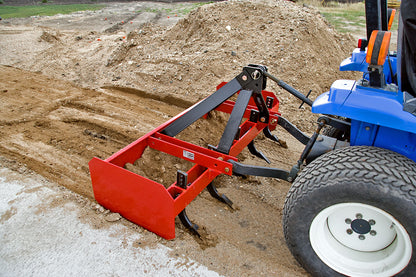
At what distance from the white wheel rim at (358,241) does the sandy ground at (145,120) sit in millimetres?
418

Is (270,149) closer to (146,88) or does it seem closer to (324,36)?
(146,88)

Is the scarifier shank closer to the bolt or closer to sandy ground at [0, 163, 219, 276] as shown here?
the bolt

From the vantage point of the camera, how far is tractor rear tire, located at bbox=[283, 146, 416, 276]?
206cm

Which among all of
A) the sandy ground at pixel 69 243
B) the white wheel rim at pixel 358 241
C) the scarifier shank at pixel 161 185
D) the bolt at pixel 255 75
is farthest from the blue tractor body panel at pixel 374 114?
the sandy ground at pixel 69 243

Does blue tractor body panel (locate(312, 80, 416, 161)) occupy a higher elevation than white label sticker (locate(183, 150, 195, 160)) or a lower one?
higher

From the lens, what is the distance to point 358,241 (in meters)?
2.42

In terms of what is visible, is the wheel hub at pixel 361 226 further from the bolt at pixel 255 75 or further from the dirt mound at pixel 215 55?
the dirt mound at pixel 215 55

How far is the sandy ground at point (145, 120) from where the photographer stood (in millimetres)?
2768

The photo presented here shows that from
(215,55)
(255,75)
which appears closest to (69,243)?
(255,75)

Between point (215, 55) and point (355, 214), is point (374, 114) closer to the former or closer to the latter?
point (355, 214)

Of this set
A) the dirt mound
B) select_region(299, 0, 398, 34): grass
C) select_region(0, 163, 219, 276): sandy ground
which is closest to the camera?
select_region(0, 163, 219, 276): sandy ground

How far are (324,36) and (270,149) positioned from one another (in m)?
4.07

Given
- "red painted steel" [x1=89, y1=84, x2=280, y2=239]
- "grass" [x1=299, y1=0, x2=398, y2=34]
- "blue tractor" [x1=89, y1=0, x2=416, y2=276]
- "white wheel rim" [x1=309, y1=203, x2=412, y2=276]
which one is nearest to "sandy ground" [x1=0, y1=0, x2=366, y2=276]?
"red painted steel" [x1=89, y1=84, x2=280, y2=239]

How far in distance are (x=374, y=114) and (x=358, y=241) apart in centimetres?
95
